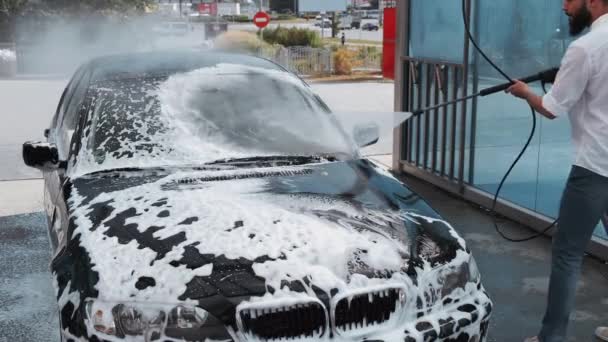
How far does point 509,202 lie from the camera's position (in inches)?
233

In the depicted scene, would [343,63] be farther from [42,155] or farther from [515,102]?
[42,155]

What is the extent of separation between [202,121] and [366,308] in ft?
5.16

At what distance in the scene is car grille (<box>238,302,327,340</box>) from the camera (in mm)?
2318

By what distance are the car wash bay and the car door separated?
25.7 inches

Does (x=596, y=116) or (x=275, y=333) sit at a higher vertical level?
(x=596, y=116)

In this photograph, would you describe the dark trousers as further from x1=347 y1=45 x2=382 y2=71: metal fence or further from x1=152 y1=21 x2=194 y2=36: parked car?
x1=152 y1=21 x2=194 y2=36: parked car

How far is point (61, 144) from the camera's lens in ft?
12.9

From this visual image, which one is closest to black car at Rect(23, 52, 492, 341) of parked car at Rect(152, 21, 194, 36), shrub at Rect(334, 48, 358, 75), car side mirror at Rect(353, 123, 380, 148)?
car side mirror at Rect(353, 123, 380, 148)

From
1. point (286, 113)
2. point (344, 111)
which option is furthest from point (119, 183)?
point (344, 111)

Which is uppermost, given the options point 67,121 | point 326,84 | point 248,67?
point 248,67

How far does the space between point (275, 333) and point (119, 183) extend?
1.20 meters

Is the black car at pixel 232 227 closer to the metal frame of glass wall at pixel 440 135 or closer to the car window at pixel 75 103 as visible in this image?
the car window at pixel 75 103

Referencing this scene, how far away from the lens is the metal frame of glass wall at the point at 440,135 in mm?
6230

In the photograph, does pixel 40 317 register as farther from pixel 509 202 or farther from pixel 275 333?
pixel 509 202
